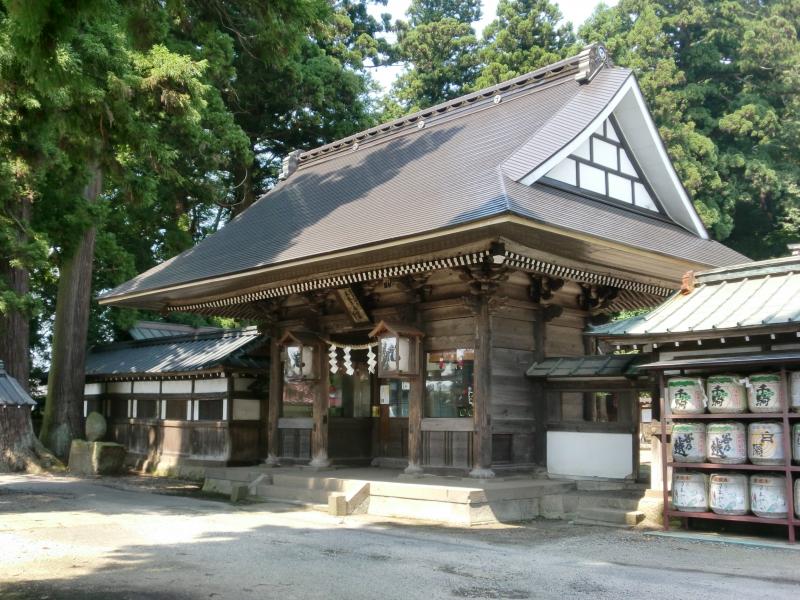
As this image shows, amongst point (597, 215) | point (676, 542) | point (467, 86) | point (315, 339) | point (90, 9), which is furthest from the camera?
point (467, 86)

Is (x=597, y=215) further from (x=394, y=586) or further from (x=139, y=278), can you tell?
(x=139, y=278)

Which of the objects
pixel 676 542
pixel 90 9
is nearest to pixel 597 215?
pixel 676 542

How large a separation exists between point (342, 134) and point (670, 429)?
16.3 metres

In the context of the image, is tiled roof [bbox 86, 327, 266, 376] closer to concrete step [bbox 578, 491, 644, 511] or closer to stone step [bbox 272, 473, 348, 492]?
stone step [bbox 272, 473, 348, 492]

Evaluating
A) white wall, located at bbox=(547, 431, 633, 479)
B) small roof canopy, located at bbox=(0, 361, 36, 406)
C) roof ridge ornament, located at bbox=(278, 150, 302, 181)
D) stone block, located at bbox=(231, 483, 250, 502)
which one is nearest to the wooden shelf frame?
white wall, located at bbox=(547, 431, 633, 479)

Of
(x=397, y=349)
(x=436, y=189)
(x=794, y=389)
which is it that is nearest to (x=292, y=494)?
(x=397, y=349)

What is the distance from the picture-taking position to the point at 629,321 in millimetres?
10172

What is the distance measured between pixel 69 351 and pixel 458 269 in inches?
486

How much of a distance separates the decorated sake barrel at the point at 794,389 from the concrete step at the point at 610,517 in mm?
2468

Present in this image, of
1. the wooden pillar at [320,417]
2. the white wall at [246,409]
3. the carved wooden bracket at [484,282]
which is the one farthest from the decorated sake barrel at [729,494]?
the white wall at [246,409]

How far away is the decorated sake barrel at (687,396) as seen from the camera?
30.1 feet

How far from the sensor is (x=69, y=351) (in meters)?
19.3

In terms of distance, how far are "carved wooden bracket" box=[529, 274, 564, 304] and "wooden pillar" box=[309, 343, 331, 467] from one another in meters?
4.06

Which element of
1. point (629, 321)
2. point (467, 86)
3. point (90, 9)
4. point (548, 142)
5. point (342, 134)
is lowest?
point (629, 321)
